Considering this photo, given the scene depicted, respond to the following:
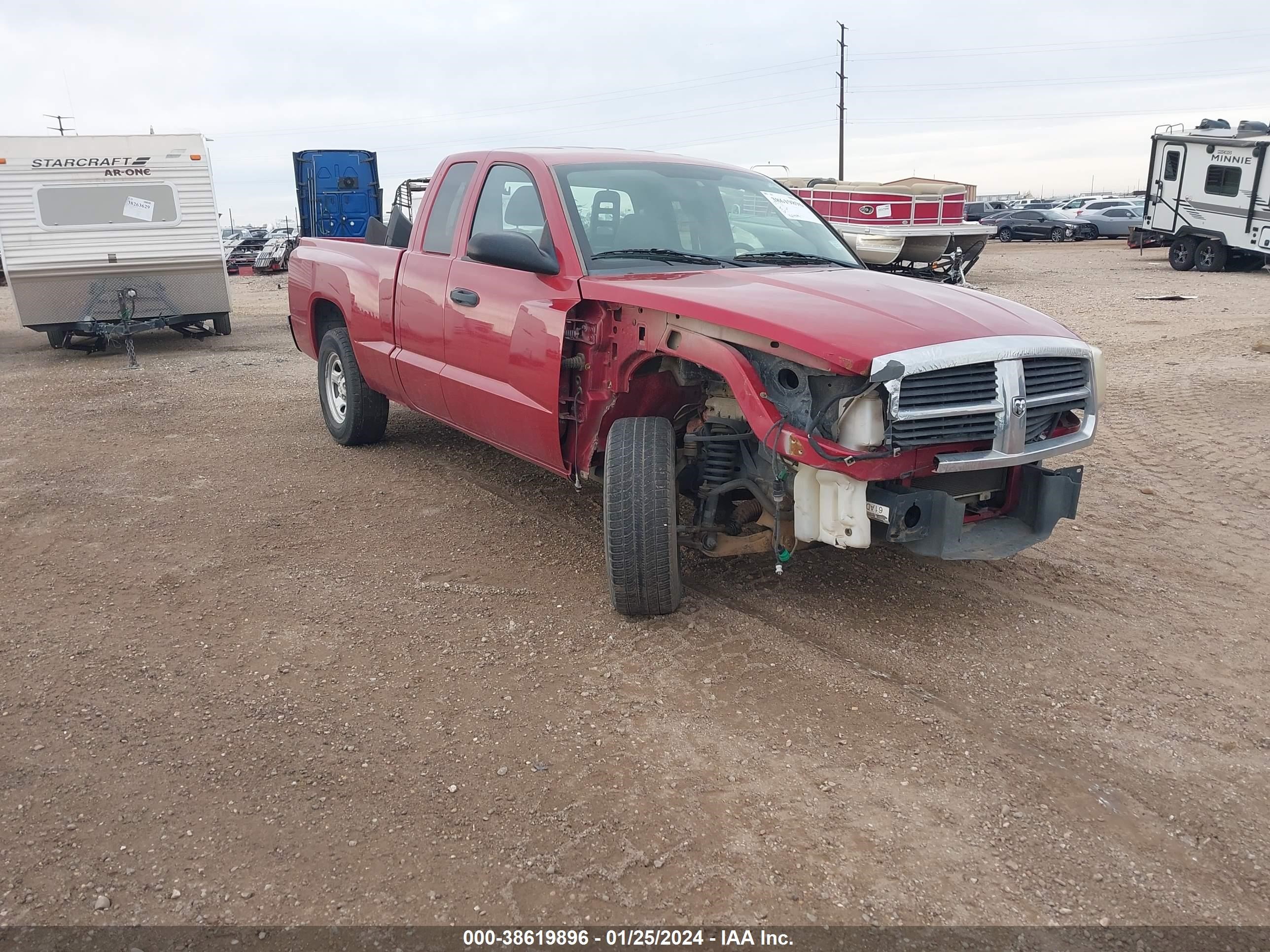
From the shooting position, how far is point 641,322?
411 cm

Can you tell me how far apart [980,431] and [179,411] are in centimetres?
757

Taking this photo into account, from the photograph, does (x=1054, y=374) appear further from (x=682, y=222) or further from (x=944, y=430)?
(x=682, y=222)

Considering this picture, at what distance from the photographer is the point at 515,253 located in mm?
4410

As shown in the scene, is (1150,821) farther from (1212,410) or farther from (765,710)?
(1212,410)

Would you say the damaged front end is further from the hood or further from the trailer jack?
the trailer jack

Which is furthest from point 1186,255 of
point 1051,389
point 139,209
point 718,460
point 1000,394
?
point 718,460

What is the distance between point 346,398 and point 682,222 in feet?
10.5

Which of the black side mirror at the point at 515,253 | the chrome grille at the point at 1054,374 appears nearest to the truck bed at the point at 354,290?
the black side mirror at the point at 515,253

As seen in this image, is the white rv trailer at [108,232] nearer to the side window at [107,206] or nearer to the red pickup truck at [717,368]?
the side window at [107,206]

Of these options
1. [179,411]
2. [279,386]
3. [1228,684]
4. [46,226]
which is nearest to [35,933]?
[1228,684]

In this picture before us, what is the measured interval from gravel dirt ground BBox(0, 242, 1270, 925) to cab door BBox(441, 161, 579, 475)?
67cm

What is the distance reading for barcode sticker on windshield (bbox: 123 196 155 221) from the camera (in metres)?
12.3

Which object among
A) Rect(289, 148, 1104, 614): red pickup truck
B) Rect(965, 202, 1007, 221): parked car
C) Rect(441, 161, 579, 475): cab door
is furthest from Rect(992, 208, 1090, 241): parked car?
Rect(441, 161, 579, 475): cab door

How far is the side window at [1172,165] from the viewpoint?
70.0 feet
